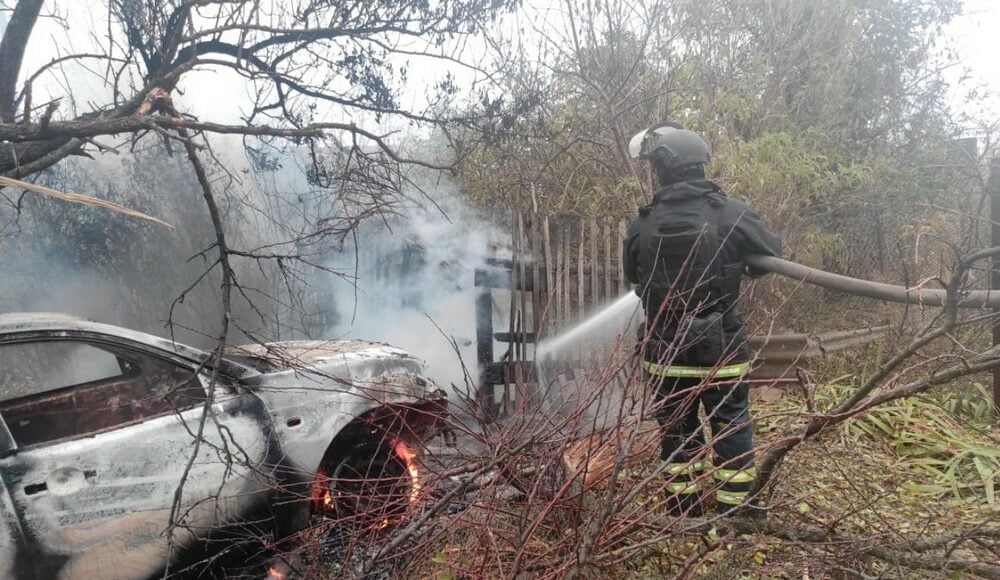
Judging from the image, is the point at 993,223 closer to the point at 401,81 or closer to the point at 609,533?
the point at 609,533

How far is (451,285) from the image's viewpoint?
6371mm

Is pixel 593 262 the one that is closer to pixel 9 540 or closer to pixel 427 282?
pixel 427 282

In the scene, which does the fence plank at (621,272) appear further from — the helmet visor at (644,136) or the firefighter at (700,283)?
the firefighter at (700,283)

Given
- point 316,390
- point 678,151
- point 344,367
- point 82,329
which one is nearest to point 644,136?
point 678,151

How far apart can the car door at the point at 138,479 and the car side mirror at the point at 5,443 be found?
2 cm

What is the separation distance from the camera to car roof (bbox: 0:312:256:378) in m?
2.69

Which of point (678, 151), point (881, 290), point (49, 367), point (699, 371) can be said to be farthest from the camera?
point (49, 367)

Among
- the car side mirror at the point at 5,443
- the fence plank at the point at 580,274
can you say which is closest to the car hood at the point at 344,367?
the car side mirror at the point at 5,443

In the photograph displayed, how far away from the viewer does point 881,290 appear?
208 centimetres

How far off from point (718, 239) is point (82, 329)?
3.18 meters

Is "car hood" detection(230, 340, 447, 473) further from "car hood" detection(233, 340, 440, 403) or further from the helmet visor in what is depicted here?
the helmet visor

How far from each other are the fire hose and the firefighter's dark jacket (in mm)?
113

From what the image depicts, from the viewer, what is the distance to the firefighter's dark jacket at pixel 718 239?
287 centimetres

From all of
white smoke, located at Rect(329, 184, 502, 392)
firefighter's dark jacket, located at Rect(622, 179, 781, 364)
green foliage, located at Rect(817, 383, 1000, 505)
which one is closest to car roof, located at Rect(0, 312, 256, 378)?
firefighter's dark jacket, located at Rect(622, 179, 781, 364)
